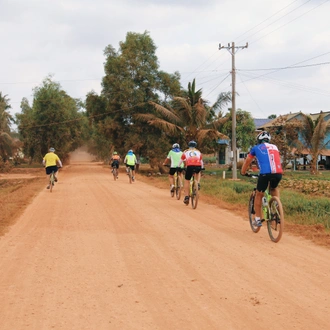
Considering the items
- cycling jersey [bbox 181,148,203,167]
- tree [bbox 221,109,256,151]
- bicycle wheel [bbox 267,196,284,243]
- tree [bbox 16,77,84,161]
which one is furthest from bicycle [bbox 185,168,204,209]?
tree [bbox 16,77,84,161]

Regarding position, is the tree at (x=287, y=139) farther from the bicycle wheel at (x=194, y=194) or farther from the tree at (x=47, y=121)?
the bicycle wheel at (x=194, y=194)

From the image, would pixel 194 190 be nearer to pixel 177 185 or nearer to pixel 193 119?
pixel 177 185

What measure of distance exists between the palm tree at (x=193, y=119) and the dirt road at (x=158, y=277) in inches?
890

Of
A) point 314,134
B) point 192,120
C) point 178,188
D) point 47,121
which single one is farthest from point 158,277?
point 47,121

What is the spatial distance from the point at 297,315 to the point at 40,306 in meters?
2.55

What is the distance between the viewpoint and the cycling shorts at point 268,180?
8133 mm

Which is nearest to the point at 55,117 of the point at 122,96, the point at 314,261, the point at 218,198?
the point at 122,96

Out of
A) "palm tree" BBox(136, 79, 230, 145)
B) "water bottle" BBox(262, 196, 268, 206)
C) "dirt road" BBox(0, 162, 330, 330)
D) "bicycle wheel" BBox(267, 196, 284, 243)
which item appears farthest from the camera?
"palm tree" BBox(136, 79, 230, 145)

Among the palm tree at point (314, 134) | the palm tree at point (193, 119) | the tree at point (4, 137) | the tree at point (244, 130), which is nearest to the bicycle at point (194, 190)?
the palm tree at point (193, 119)

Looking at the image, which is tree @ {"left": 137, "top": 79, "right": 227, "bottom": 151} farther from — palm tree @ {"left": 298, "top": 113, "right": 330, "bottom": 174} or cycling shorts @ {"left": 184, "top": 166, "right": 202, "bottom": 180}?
cycling shorts @ {"left": 184, "top": 166, "right": 202, "bottom": 180}

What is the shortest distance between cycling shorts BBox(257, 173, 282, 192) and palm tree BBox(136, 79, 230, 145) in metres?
23.8

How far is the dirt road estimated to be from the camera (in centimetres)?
432

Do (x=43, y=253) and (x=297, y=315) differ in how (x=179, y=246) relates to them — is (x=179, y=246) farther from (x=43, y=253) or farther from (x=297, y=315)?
(x=297, y=315)

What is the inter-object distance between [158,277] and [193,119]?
27.4 m
